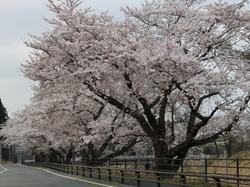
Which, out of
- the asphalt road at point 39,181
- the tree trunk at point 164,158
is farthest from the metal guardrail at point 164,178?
the asphalt road at point 39,181

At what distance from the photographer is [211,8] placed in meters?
24.2

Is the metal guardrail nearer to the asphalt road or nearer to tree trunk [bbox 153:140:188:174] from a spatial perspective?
tree trunk [bbox 153:140:188:174]

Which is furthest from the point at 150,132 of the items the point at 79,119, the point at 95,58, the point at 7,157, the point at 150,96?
the point at 7,157

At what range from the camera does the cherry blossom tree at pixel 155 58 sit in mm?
23609

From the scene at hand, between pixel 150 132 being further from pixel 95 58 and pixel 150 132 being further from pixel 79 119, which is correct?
pixel 79 119

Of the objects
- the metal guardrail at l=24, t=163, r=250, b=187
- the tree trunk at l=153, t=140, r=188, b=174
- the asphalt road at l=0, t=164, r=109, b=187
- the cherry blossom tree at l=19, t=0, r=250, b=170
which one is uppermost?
the cherry blossom tree at l=19, t=0, r=250, b=170

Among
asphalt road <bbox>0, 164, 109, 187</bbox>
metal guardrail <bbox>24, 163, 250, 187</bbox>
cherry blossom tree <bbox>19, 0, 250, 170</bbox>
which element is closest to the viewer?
metal guardrail <bbox>24, 163, 250, 187</bbox>

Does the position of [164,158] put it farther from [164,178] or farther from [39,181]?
[39,181]

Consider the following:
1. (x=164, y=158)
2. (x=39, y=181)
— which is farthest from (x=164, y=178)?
(x=39, y=181)

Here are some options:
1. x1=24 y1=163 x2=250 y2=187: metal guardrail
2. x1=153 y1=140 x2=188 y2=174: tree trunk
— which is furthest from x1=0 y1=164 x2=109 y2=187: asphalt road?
x1=153 y1=140 x2=188 y2=174: tree trunk

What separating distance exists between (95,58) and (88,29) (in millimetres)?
1390

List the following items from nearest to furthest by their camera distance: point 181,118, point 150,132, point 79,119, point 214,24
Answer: point 214,24
point 150,132
point 181,118
point 79,119

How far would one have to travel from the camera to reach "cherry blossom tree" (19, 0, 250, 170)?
23.6 metres

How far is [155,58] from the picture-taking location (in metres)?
22.8
